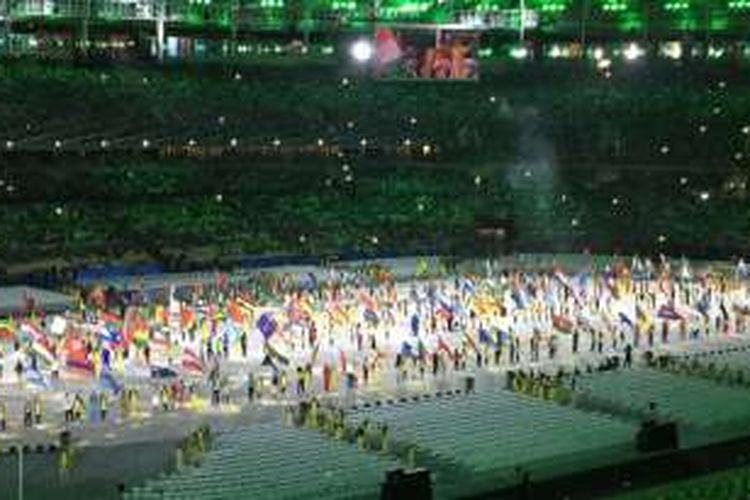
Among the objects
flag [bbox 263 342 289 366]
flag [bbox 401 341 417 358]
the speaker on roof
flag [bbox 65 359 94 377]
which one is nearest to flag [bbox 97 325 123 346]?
flag [bbox 65 359 94 377]

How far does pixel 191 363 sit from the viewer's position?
44.5 metres

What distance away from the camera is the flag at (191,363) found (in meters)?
44.5

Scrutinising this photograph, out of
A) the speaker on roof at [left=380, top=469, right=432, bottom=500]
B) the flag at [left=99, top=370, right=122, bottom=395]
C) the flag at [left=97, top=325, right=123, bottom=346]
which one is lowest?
the flag at [left=99, top=370, right=122, bottom=395]

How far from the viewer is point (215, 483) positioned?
98.6 ft

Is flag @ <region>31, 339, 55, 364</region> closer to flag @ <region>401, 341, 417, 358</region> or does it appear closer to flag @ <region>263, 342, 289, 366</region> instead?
flag @ <region>263, 342, 289, 366</region>

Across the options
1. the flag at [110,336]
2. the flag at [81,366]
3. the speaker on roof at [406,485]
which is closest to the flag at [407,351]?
the flag at [110,336]

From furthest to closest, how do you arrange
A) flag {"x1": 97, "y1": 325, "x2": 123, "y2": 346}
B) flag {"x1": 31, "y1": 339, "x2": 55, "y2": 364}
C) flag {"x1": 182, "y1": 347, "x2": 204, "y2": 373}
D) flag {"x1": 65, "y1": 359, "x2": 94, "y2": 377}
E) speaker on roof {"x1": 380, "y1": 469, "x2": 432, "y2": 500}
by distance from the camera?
1. flag {"x1": 97, "y1": 325, "x2": 123, "y2": 346}
2. flag {"x1": 31, "y1": 339, "x2": 55, "y2": 364}
3. flag {"x1": 182, "y1": 347, "x2": 204, "y2": 373}
4. flag {"x1": 65, "y1": 359, "x2": 94, "y2": 377}
5. speaker on roof {"x1": 380, "y1": 469, "x2": 432, "y2": 500}

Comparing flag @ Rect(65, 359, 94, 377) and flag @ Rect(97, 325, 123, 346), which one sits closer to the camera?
flag @ Rect(65, 359, 94, 377)

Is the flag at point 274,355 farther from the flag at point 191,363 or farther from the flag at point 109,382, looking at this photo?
the flag at point 109,382

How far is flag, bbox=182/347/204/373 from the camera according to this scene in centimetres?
4450

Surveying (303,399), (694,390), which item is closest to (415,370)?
(303,399)

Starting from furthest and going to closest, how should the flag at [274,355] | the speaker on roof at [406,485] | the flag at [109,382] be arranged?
the flag at [274,355]
the flag at [109,382]
the speaker on roof at [406,485]

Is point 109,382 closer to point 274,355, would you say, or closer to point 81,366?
point 81,366

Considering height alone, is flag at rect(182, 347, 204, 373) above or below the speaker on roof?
below
